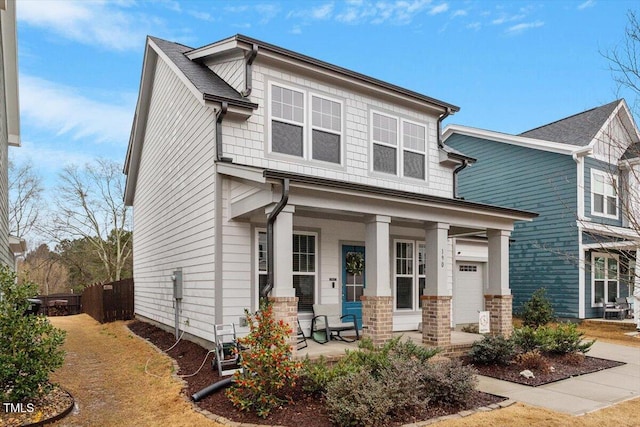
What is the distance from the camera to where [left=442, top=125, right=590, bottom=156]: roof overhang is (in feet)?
51.6

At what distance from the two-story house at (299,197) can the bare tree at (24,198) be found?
974 inches

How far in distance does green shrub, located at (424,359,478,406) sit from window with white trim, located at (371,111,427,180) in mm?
5664

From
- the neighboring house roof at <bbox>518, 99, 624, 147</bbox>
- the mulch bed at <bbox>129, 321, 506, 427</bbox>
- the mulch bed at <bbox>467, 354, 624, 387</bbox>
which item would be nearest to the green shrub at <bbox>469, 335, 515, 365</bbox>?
the mulch bed at <bbox>467, 354, 624, 387</bbox>

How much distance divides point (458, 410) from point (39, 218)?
3465 cm

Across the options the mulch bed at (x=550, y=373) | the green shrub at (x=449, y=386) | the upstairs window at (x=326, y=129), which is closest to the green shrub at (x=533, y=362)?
the mulch bed at (x=550, y=373)

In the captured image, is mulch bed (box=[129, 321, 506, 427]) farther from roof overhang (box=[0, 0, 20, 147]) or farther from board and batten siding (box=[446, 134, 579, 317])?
board and batten siding (box=[446, 134, 579, 317])

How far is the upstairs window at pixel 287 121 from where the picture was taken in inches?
375

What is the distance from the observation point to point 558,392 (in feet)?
24.3

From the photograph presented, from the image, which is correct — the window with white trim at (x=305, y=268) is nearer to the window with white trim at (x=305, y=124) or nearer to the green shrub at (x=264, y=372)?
the window with white trim at (x=305, y=124)

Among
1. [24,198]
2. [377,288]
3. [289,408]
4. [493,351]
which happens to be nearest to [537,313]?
[493,351]

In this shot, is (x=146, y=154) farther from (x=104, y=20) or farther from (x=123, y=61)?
(x=123, y=61)

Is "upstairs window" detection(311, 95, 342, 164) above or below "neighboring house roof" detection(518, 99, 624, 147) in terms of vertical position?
below

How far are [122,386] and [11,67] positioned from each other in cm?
946

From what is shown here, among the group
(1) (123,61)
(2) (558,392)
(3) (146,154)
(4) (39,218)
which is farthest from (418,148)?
(4) (39,218)
